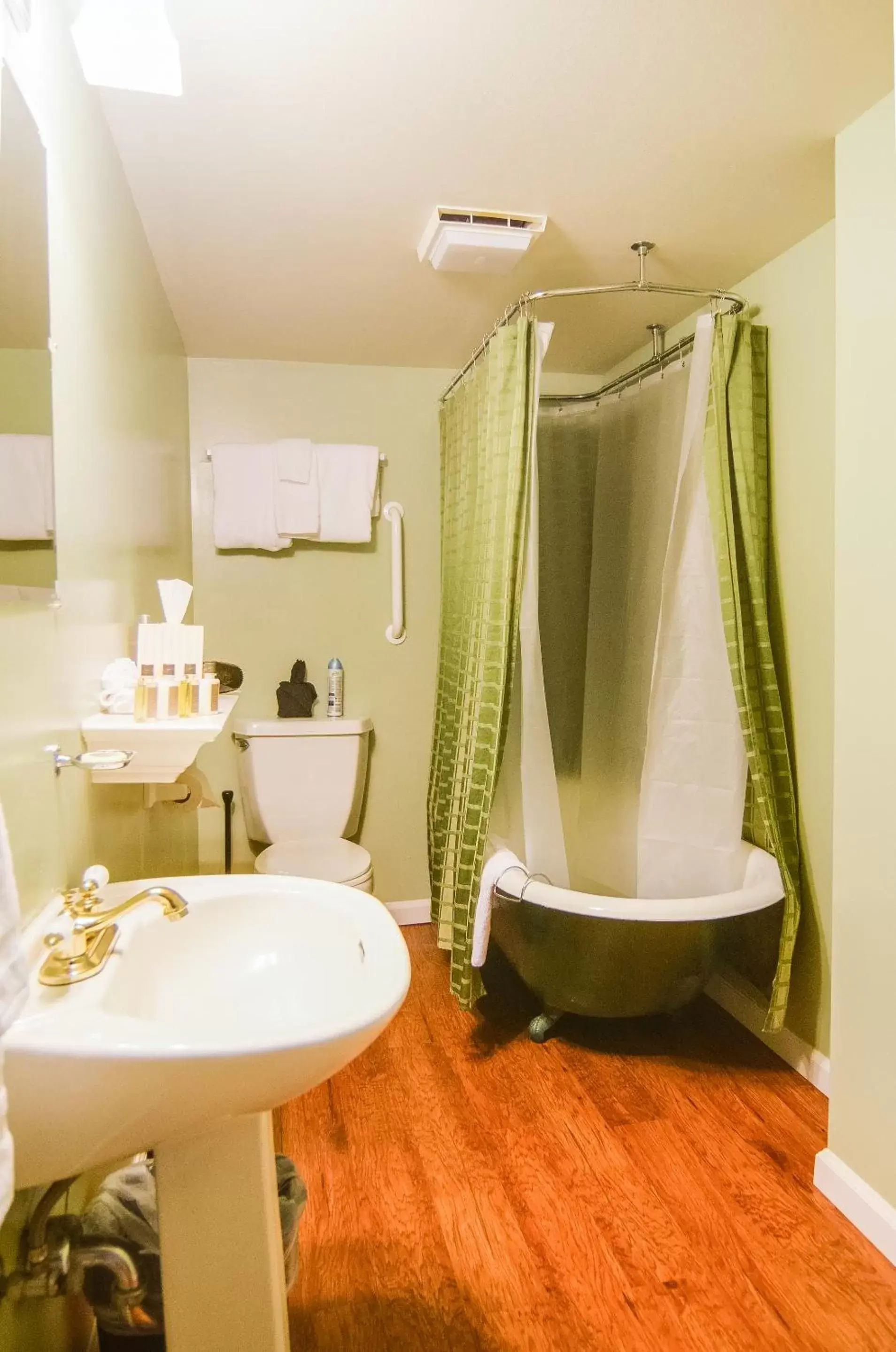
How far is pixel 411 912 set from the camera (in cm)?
322

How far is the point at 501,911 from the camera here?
228cm

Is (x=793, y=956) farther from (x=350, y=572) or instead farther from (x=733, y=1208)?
(x=350, y=572)

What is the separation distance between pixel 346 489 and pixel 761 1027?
2.23 m

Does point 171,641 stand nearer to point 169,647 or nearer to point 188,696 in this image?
point 169,647

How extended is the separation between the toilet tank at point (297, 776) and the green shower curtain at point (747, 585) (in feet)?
4.57

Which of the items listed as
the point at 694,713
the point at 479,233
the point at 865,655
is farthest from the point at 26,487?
the point at 694,713

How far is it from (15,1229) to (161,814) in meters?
1.25

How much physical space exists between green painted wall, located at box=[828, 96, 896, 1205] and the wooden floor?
0.79 feet

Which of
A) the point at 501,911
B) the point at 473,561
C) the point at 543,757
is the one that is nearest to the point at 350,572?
the point at 473,561

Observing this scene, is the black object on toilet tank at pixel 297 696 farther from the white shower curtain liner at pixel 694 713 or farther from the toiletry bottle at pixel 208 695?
the toiletry bottle at pixel 208 695

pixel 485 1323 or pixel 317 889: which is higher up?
pixel 317 889

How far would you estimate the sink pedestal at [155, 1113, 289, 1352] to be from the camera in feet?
3.11

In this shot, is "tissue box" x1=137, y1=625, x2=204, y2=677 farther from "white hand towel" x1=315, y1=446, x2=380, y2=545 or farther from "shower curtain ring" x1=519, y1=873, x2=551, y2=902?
"white hand towel" x1=315, y1=446, x2=380, y2=545

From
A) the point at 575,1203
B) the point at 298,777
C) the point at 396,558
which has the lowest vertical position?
the point at 575,1203
